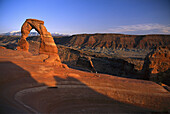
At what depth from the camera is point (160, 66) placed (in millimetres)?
11680

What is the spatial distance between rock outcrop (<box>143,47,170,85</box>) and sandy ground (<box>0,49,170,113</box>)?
4.83 meters

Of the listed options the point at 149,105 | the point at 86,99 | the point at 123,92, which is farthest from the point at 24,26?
the point at 149,105

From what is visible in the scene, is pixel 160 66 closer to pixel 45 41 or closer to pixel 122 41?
pixel 45 41

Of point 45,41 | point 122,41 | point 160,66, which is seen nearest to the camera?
point 160,66

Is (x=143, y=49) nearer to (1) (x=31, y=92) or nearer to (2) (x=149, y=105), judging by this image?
(2) (x=149, y=105)

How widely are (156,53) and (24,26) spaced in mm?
14846

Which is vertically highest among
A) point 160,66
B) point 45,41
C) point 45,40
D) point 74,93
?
point 45,40

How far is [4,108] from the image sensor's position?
11.4 ft

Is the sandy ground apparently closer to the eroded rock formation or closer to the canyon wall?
the eroded rock formation

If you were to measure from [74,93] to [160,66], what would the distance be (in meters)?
9.93

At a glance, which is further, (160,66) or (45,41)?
(45,41)

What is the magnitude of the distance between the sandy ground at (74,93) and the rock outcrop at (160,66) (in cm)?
483

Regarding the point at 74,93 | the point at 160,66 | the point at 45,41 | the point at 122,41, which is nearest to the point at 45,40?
the point at 45,41

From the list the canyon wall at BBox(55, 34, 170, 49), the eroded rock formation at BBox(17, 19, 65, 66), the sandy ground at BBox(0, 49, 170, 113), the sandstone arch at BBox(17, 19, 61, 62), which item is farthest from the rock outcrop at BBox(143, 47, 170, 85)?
the canyon wall at BBox(55, 34, 170, 49)
